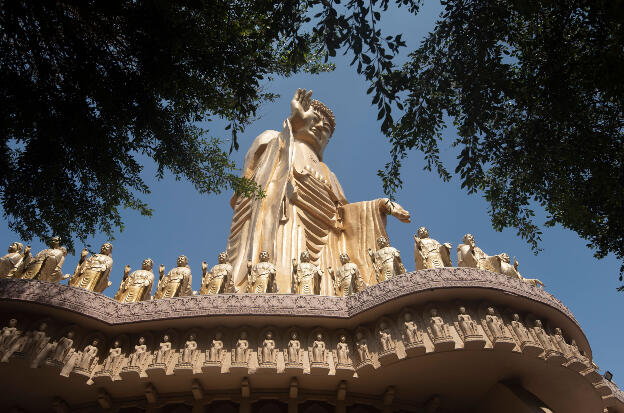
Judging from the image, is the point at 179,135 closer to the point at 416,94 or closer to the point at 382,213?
the point at 416,94

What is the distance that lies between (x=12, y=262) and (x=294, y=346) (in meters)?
5.23

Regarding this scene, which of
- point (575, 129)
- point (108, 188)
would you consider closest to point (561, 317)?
point (575, 129)

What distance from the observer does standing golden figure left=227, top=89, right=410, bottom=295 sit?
11.8 metres

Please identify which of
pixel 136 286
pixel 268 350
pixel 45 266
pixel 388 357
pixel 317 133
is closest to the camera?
pixel 388 357

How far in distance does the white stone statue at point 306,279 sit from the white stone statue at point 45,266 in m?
3.95

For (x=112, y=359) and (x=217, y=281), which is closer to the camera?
(x=112, y=359)

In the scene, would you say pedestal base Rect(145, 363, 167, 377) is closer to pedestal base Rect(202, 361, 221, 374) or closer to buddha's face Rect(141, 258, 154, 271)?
pedestal base Rect(202, 361, 221, 374)

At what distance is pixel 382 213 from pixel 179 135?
786cm

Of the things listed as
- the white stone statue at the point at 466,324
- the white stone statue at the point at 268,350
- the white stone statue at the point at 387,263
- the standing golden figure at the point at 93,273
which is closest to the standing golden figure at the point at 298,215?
the white stone statue at the point at 387,263

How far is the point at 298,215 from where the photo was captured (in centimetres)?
1273

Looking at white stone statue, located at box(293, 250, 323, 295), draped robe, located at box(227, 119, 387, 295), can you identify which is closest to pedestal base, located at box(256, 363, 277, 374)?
white stone statue, located at box(293, 250, 323, 295)

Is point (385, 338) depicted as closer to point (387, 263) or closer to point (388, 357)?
point (388, 357)

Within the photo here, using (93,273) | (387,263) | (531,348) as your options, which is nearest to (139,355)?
(93,273)

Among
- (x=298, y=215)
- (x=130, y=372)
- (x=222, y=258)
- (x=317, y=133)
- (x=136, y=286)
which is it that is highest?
(x=317, y=133)
